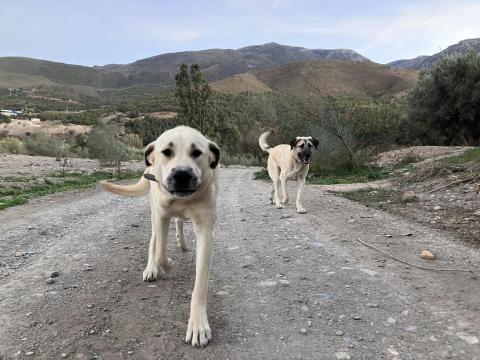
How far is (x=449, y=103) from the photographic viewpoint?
19.8 metres

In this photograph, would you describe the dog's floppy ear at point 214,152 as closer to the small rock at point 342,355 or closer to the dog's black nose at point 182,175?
the dog's black nose at point 182,175

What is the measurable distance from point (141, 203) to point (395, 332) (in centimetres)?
712

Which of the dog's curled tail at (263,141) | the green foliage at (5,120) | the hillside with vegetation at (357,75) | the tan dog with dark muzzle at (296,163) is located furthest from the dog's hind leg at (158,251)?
the hillside with vegetation at (357,75)

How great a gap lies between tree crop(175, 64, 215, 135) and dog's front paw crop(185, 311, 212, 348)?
24.9m

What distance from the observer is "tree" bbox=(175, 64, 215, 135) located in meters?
28.0

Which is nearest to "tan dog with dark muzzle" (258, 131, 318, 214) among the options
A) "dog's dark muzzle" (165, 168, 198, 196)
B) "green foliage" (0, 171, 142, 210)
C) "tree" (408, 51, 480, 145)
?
"dog's dark muzzle" (165, 168, 198, 196)

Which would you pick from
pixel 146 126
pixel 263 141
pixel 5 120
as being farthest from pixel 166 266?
pixel 5 120

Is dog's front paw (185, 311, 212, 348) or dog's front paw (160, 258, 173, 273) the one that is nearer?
dog's front paw (185, 311, 212, 348)

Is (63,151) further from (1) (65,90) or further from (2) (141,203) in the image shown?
(1) (65,90)

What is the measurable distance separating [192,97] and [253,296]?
25.2 m

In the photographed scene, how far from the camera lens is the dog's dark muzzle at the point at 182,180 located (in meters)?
3.19

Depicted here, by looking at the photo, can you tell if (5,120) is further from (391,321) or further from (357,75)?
(357,75)

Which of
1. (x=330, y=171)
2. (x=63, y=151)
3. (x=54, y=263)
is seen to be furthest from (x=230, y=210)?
(x=63, y=151)

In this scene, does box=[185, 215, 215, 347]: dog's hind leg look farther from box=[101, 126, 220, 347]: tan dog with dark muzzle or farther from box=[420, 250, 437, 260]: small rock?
box=[420, 250, 437, 260]: small rock
